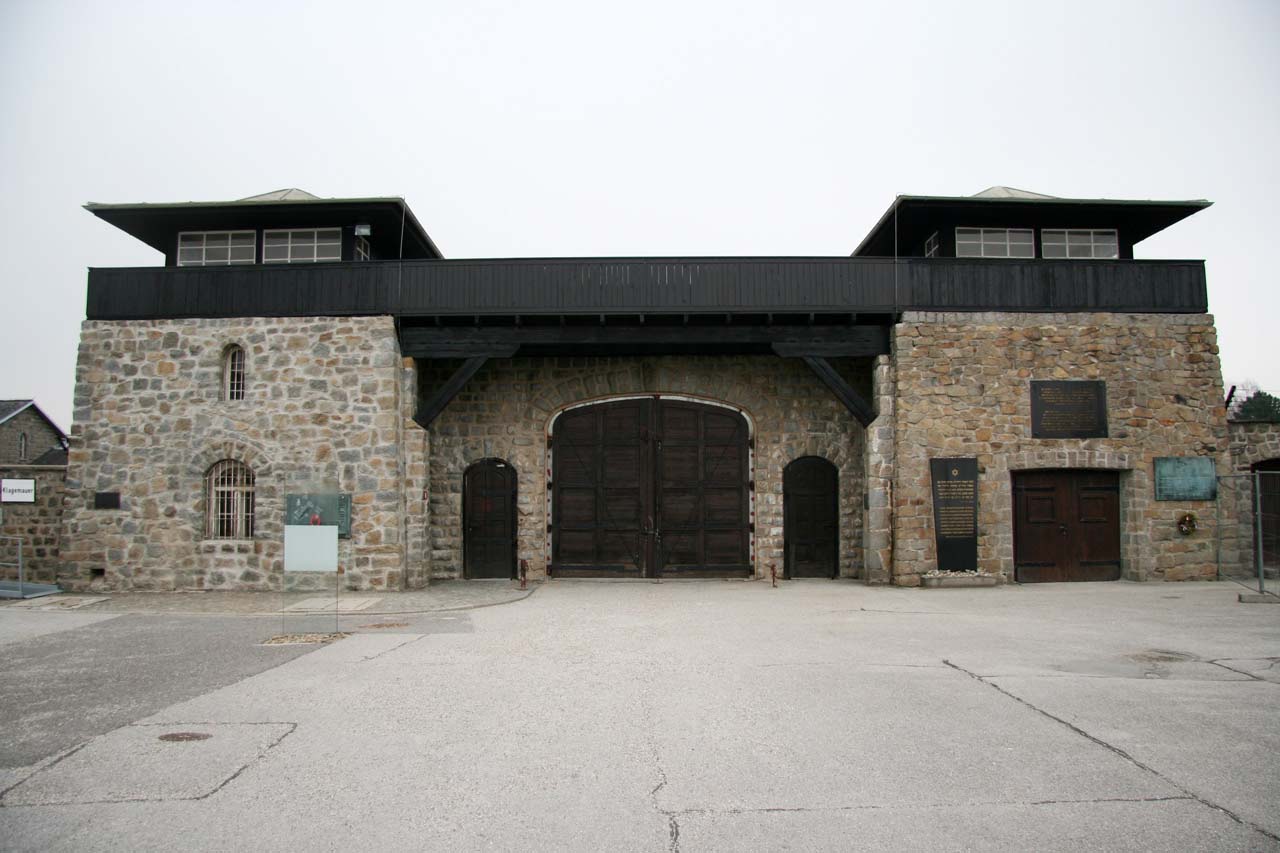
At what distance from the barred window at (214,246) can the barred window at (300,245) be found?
1.34 feet

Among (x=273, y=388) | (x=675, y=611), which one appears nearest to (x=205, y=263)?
(x=273, y=388)

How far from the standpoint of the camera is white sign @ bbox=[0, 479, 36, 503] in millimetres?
14641

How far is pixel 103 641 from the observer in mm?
9469

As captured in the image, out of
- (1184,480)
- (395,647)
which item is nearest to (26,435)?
(395,647)

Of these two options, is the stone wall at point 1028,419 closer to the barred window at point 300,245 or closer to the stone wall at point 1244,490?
the stone wall at point 1244,490

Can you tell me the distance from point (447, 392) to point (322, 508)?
2939mm

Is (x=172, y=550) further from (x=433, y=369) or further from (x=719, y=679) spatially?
(x=719, y=679)

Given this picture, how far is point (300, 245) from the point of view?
15.5 metres

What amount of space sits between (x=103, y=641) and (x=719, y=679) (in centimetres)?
729

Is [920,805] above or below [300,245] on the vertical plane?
below

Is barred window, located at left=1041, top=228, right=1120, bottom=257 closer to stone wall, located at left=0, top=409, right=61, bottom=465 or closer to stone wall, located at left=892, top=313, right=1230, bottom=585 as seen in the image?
stone wall, located at left=892, top=313, right=1230, bottom=585

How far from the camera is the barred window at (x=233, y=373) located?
14.7m

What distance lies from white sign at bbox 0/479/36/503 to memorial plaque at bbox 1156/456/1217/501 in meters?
20.3

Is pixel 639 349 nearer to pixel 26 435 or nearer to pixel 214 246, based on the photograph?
pixel 214 246
